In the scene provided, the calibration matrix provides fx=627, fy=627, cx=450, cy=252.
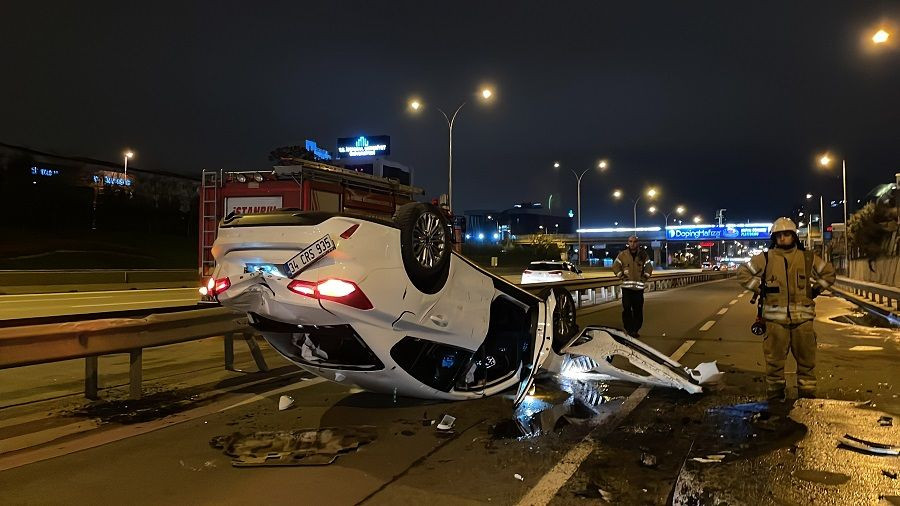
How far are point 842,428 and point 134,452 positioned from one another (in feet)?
18.4

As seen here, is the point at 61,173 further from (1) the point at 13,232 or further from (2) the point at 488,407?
(2) the point at 488,407

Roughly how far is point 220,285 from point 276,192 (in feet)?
18.9

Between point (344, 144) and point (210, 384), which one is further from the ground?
point (344, 144)

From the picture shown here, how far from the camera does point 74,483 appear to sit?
404 cm

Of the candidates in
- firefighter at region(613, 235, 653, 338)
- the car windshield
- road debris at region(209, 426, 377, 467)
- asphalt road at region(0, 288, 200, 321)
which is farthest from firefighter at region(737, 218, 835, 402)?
the car windshield

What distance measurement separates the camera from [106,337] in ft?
19.2

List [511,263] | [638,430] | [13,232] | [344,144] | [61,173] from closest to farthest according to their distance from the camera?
[638,430] → [13,232] → [61,173] → [511,263] → [344,144]

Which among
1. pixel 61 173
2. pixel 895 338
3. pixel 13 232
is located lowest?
pixel 895 338

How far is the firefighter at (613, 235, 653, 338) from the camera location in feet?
35.8

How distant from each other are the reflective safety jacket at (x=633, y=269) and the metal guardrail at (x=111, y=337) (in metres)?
6.25

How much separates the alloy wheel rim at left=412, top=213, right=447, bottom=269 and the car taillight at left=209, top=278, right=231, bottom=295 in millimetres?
1432

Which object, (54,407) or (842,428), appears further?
(54,407)

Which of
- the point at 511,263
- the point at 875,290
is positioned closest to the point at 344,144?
the point at 511,263

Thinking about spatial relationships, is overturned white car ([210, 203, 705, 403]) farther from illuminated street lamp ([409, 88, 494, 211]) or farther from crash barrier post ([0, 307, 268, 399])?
illuminated street lamp ([409, 88, 494, 211])
